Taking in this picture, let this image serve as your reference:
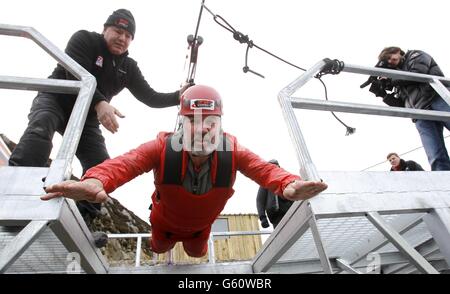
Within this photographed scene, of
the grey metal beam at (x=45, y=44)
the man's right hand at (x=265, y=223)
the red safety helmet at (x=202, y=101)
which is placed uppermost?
the man's right hand at (x=265, y=223)

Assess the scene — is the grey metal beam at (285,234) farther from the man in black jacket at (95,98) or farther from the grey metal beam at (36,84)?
the grey metal beam at (36,84)

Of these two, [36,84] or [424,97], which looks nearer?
[36,84]

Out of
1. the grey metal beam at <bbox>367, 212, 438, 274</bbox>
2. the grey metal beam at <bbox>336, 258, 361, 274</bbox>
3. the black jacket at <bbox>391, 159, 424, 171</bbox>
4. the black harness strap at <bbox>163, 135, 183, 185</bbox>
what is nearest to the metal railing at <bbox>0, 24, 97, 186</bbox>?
the black harness strap at <bbox>163, 135, 183, 185</bbox>

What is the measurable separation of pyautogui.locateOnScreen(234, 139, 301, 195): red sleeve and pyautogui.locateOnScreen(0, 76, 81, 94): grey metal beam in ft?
4.37

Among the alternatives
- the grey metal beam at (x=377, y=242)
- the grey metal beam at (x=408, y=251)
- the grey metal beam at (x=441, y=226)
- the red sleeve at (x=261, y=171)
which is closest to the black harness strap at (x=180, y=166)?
the red sleeve at (x=261, y=171)

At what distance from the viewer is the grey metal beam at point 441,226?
2170 mm

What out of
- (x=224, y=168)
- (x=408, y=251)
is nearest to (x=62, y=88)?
(x=224, y=168)

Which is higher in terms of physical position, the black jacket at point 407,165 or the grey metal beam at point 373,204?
the black jacket at point 407,165

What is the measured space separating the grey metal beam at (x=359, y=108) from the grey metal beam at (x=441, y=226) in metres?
0.92

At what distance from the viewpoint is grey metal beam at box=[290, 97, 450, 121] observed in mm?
2566

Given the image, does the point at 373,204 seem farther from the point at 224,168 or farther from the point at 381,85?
Answer: the point at 381,85

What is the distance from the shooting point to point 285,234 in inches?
103

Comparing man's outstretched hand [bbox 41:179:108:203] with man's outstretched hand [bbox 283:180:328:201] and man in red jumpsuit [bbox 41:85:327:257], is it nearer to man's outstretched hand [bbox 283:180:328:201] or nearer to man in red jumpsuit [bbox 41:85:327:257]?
man in red jumpsuit [bbox 41:85:327:257]

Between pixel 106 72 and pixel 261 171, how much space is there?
188cm
